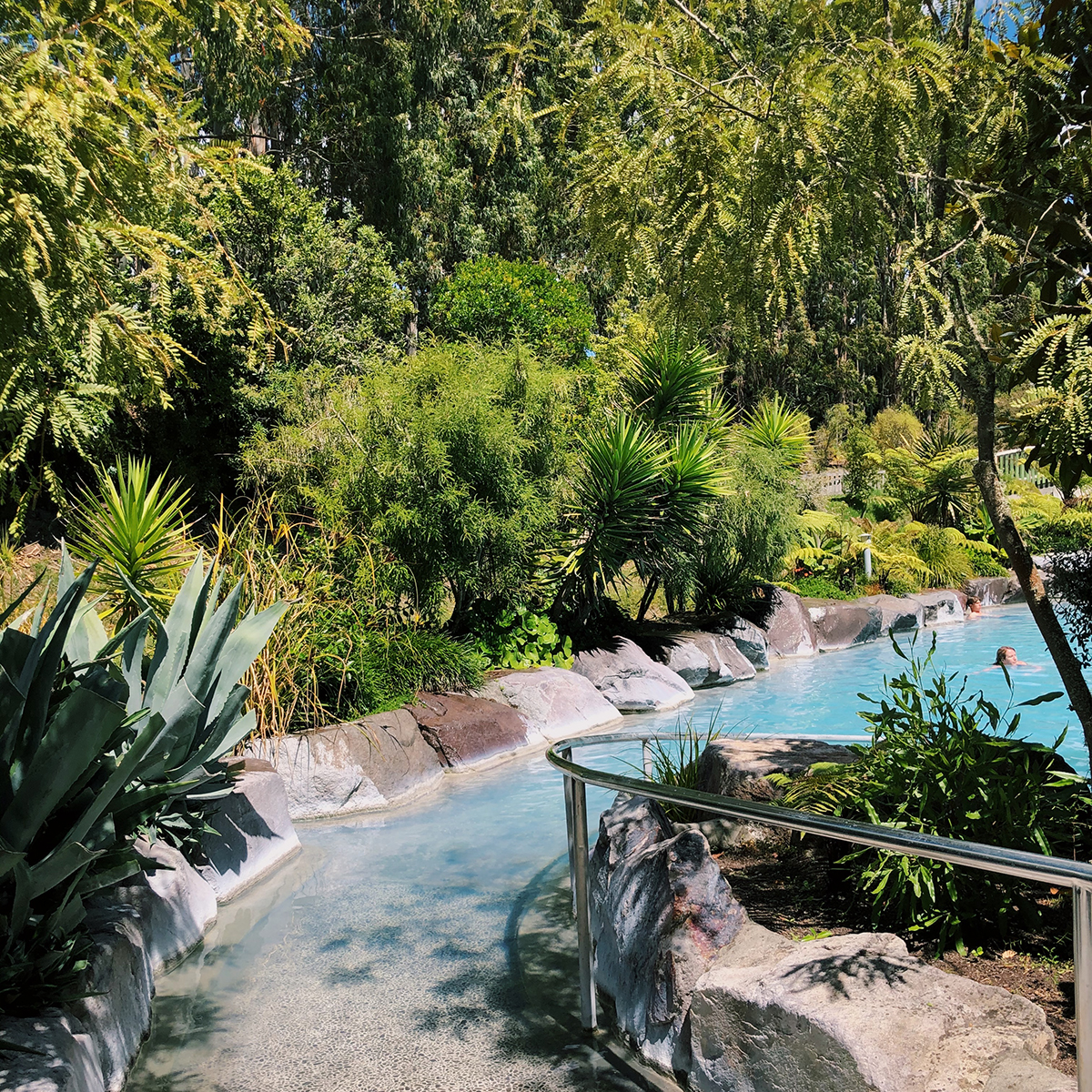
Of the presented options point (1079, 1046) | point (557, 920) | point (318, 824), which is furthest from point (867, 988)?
point (318, 824)

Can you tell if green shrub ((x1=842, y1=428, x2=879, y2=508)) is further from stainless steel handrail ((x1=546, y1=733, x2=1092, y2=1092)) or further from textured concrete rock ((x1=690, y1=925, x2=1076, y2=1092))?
textured concrete rock ((x1=690, y1=925, x2=1076, y2=1092))

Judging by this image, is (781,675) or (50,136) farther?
(781,675)

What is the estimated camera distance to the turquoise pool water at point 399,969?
3436 millimetres

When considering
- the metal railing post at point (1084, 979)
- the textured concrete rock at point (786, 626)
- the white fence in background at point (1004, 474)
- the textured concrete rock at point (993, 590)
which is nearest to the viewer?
the metal railing post at point (1084, 979)

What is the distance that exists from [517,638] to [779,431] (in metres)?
8.31

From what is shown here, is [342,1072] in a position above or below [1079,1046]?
below

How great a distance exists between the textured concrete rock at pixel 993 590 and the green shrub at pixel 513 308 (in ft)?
26.6

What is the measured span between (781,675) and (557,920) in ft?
26.9

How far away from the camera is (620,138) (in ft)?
12.7

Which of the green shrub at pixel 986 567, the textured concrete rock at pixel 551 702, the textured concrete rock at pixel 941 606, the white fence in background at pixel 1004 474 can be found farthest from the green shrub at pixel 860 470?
the textured concrete rock at pixel 551 702

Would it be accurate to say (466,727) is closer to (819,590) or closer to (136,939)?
(136,939)

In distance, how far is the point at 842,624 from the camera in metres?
14.5

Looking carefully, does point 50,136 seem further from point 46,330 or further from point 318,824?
point 318,824

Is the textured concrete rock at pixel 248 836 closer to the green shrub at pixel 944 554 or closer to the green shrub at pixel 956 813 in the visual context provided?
the green shrub at pixel 956 813
